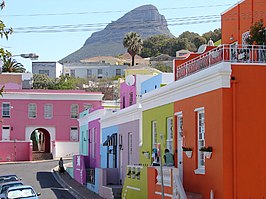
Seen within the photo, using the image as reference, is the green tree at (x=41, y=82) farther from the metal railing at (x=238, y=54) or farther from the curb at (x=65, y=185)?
the metal railing at (x=238, y=54)

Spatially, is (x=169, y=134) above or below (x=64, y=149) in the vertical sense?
above

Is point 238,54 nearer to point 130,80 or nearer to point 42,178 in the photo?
point 130,80

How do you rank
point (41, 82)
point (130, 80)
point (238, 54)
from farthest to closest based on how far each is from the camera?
point (41, 82) < point (130, 80) < point (238, 54)

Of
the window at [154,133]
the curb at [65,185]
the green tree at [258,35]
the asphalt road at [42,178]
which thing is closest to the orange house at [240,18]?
the green tree at [258,35]

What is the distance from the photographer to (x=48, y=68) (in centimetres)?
13075

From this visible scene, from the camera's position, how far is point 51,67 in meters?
130

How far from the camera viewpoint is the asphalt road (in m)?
37.8

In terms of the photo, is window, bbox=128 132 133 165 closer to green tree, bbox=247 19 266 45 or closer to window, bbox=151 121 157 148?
window, bbox=151 121 157 148

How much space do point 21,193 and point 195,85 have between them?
12096 mm

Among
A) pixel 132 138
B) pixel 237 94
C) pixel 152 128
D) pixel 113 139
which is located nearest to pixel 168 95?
pixel 152 128

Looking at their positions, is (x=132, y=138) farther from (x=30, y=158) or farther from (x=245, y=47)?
(x=30, y=158)

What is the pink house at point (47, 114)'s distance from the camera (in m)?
69.9

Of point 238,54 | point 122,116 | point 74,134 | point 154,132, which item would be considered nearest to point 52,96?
point 74,134

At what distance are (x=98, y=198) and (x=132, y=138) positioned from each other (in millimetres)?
5026
